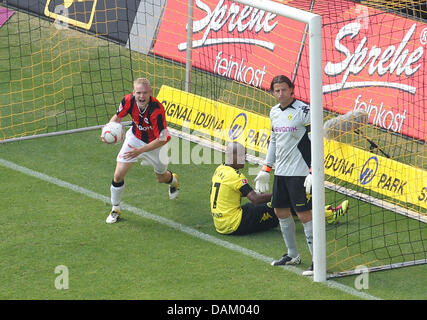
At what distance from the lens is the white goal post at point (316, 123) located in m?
8.62

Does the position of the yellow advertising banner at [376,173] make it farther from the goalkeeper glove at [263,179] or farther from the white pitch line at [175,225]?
the white pitch line at [175,225]

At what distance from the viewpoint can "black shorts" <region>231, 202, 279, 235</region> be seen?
10469mm

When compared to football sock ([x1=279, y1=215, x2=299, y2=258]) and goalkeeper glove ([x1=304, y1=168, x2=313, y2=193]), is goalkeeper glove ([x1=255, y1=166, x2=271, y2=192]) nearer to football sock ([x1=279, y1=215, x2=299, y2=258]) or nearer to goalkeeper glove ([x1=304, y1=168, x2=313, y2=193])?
football sock ([x1=279, y1=215, x2=299, y2=258])

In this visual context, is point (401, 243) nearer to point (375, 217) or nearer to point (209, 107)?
point (375, 217)

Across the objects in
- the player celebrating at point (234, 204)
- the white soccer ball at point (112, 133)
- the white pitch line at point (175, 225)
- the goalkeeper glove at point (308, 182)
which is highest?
the goalkeeper glove at point (308, 182)

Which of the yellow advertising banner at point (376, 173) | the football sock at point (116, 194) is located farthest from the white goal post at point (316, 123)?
the football sock at point (116, 194)

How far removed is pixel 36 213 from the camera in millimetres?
11086

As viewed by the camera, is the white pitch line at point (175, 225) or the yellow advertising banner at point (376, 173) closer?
the white pitch line at point (175, 225)

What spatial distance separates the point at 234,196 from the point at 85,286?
2.29 meters

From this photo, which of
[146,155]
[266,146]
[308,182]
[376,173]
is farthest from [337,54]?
[308,182]

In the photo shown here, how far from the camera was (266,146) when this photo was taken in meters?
13.2

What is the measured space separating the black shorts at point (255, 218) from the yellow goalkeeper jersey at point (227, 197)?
6 cm

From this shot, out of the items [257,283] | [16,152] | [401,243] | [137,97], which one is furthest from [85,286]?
[16,152]

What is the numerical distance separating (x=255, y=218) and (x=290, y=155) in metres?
1.44
